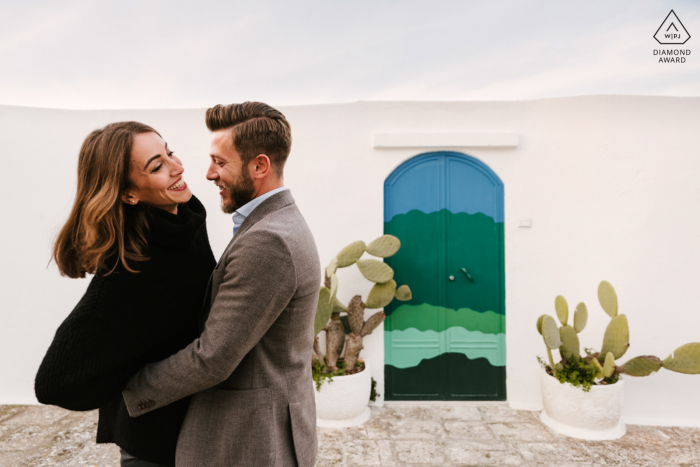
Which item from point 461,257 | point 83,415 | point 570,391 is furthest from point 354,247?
point 83,415

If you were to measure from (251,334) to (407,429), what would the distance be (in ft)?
9.28

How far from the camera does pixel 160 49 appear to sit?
4.71 metres

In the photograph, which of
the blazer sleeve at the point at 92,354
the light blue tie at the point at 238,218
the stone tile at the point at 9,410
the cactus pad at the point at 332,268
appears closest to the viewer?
the blazer sleeve at the point at 92,354

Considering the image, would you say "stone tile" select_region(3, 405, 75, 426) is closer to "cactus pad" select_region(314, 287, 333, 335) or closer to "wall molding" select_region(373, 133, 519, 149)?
"cactus pad" select_region(314, 287, 333, 335)

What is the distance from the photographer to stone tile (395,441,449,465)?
9.87 feet

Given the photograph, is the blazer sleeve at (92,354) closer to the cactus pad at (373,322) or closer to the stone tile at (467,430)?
the cactus pad at (373,322)

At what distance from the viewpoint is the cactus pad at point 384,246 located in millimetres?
3584

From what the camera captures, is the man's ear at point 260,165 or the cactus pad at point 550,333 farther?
the cactus pad at point 550,333

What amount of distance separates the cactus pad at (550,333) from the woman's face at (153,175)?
2943 millimetres

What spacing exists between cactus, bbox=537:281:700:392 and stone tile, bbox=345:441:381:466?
1544 mm

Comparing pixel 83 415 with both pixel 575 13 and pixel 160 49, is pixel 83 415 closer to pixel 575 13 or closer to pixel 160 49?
pixel 160 49

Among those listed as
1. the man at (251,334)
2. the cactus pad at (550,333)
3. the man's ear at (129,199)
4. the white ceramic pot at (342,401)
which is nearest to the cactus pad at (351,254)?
the white ceramic pot at (342,401)

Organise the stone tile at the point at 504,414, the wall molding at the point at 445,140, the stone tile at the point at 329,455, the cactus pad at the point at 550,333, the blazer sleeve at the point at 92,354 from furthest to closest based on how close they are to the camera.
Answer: the wall molding at the point at 445,140, the stone tile at the point at 504,414, the cactus pad at the point at 550,333, the stone tile at the point at 329,455, the blazer sleeve at the point at 92,354

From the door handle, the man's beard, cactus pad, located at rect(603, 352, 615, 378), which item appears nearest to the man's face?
the man's beard
